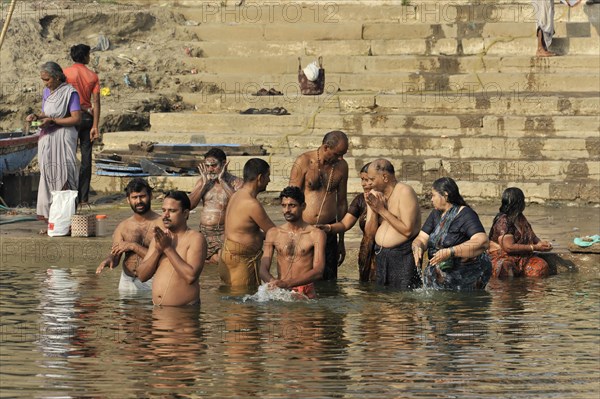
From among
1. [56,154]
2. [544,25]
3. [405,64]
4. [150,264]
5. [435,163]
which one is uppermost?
[544,25]

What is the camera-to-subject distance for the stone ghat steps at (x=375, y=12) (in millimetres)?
19234

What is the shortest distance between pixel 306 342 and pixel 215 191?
135 inches

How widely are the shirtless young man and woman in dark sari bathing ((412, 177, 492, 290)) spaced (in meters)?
0.88

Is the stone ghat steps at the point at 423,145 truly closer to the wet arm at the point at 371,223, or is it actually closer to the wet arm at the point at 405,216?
the wet arm at the point at 371,223

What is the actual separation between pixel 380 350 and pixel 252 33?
11.0 metres

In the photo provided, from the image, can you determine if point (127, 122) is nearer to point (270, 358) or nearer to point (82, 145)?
point (82, 145)

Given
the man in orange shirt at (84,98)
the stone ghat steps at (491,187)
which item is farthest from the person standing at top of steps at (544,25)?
the man in orange shirt at (84,98)

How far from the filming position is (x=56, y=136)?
1447cm

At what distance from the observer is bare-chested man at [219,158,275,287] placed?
38.4 feet

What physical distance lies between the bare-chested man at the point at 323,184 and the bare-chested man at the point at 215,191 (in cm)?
63

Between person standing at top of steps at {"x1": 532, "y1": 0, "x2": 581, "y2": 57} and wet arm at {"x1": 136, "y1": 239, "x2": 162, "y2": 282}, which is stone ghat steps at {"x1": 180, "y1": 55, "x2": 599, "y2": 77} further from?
wet arm at {"x1": 136, "y1": 239, "x2": 162, "y2": 282}

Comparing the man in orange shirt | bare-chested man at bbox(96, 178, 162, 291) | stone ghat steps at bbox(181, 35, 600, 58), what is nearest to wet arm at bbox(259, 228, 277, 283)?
bare-chested man at bbox(96, 178, 162, 291)

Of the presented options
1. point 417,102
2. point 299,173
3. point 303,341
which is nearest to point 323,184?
point 299,173

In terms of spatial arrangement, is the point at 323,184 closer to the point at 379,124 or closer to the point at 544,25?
the point at 379,124
